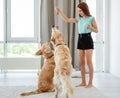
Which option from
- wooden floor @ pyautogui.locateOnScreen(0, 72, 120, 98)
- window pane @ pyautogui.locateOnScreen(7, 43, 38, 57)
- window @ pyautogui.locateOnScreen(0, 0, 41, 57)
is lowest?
wooden floor @ pyautogui.locateOnScreen(0, 72, 120, 98)

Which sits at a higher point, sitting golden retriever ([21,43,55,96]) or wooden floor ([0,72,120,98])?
sitting golden retriever ([21,43,55,96])

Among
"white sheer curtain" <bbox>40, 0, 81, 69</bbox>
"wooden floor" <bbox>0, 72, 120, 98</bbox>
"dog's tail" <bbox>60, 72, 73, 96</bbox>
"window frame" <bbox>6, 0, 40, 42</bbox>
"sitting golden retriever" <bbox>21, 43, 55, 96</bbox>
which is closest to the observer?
"dog's tail" <bbox>60, 72, 73, 96</bbox>

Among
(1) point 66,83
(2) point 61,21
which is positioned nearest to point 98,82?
(2) point 61,21

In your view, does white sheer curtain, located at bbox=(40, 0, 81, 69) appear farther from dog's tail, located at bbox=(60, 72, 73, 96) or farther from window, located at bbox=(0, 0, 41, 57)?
dog's tail, located at bbox=(60, 72, 73, 96)

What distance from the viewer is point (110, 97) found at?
3.65m

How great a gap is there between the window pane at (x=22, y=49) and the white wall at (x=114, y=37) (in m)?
1.77

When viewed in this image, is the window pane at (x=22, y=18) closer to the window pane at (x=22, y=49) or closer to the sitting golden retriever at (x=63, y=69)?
the window pane at (x=22, y=49)

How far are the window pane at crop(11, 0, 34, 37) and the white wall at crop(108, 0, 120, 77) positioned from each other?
72.0 inches

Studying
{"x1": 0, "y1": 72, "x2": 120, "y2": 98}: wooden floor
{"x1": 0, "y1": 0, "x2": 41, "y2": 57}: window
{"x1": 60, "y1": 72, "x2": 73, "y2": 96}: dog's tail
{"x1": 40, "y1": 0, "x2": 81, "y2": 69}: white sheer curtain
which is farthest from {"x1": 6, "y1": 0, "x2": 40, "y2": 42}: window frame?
{"x1": 60, "y1": 72, "x2": 73, "y2": 96}: dog's tail

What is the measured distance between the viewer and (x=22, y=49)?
20.5 feet

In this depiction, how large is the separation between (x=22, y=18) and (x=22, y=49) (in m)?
0.72

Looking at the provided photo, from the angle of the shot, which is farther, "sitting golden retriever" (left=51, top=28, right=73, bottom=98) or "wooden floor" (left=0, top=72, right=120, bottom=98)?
"wooden floor" (left=0, top=72, right=120, bottom=98)

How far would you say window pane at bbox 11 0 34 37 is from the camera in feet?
20.3

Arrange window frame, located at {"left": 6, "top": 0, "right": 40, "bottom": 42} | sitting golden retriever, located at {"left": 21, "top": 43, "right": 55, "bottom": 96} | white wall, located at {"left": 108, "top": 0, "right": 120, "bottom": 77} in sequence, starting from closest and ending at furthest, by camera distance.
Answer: sitting golden retriever, located at {"left": 21, "top": 43, "right": 55, "bottom": 96} → white wall, located at {"left": 108, "top": 0, "right": 120, "bottom": 77} → window frame, located at {"left": 6, "top": 0, "right": 40, "bottom": 42}
